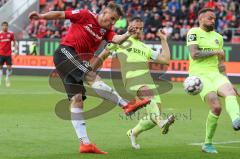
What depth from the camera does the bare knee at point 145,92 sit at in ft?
39.4

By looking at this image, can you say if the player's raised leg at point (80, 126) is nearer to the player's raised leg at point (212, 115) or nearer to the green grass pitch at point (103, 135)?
the green grass pitch at point (103, 135)

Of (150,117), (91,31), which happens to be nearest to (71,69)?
(91,31)

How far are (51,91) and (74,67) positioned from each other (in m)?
13.9

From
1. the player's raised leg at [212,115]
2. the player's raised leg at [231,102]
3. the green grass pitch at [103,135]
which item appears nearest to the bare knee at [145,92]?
the green grass pitch at [103,135]

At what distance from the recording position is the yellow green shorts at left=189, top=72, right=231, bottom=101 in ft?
36.4

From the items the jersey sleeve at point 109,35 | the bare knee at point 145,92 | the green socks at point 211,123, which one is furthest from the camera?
the bare knee at point 145,92

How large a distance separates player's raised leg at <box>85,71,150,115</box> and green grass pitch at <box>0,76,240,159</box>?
72cm

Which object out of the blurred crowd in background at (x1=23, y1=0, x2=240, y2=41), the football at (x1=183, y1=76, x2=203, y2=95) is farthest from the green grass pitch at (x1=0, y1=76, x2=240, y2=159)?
the blurred crowd in background at (x1=23, y1=0, x2=240, y2=41)

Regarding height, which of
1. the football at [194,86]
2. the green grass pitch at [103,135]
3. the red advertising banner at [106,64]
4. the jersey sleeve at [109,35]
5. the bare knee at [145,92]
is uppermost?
the jersey sleeve at [109,35]

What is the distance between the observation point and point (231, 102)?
10703 mm

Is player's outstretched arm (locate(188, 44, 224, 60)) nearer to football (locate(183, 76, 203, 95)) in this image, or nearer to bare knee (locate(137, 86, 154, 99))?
football (locate(183, 76, 203, 95))

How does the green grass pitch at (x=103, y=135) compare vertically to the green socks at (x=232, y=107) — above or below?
below

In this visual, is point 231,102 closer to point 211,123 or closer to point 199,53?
point 211,123

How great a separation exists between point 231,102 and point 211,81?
637 mm
